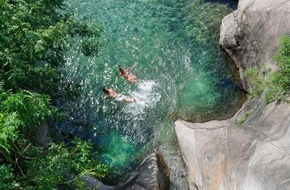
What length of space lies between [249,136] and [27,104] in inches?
269

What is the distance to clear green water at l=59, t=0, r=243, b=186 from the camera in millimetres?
14305

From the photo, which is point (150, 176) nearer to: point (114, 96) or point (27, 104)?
point (114, 96)

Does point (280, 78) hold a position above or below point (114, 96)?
above

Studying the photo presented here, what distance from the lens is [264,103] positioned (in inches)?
488

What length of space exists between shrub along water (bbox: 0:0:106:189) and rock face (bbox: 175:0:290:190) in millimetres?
3939

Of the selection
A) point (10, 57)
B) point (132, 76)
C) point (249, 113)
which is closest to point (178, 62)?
point (132, 76)

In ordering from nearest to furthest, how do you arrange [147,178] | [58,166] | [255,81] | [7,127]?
[7,127]
[58,166]
[147,178]
[255,81]

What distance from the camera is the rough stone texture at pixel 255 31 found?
14141mm

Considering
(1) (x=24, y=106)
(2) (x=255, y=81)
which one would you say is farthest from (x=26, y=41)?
(2) (x=255, y=81)

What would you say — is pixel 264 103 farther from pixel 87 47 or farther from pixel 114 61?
pixel 114 61


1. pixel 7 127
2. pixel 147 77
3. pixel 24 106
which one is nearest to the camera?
pixel 7 127

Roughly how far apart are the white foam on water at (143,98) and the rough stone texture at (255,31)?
13.1 feet

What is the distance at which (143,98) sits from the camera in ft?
50.6

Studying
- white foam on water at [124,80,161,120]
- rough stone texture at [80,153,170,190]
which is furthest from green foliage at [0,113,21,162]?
white foam on water at [124,80,161,120]
